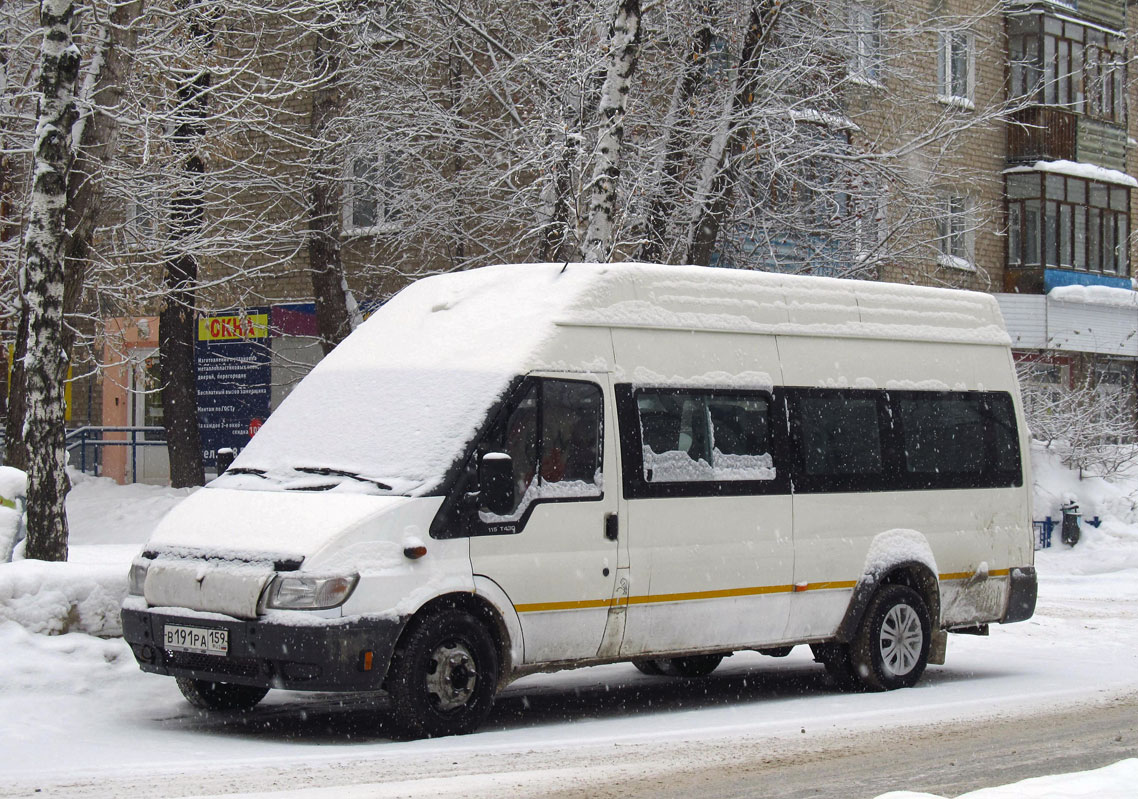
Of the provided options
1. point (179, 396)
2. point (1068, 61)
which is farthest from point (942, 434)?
point (1068, 61)

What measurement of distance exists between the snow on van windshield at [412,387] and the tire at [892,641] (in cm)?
322

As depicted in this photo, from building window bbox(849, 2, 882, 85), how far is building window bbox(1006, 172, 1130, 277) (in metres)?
12.5

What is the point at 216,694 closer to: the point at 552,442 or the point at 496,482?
the point at 496,482

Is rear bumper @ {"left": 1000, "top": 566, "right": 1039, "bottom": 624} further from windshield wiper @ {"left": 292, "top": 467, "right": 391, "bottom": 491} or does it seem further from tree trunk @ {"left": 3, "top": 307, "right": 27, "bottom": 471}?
tree trunk @ {"left": 3, "top": 307, "right": 27, "bottom": 471}

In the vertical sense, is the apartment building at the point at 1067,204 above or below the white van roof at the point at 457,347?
above

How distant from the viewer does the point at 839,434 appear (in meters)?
10.3

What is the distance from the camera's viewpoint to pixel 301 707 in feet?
30.8

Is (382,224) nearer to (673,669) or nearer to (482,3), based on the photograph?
(482,3)

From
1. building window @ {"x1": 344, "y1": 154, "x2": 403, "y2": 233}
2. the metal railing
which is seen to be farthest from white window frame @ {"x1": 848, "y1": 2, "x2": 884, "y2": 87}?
the metal railing

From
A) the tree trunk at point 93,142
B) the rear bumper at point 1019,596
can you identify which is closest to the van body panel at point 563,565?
the rear bumper at point 1019,596

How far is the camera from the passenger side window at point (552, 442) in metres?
8.49

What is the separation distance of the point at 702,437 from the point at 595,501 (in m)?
1.02

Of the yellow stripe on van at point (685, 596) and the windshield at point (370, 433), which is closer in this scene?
the windshield at point (370, 433)

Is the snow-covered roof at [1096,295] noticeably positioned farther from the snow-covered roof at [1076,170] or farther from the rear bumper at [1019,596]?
the rear bumper at [1019,596]
